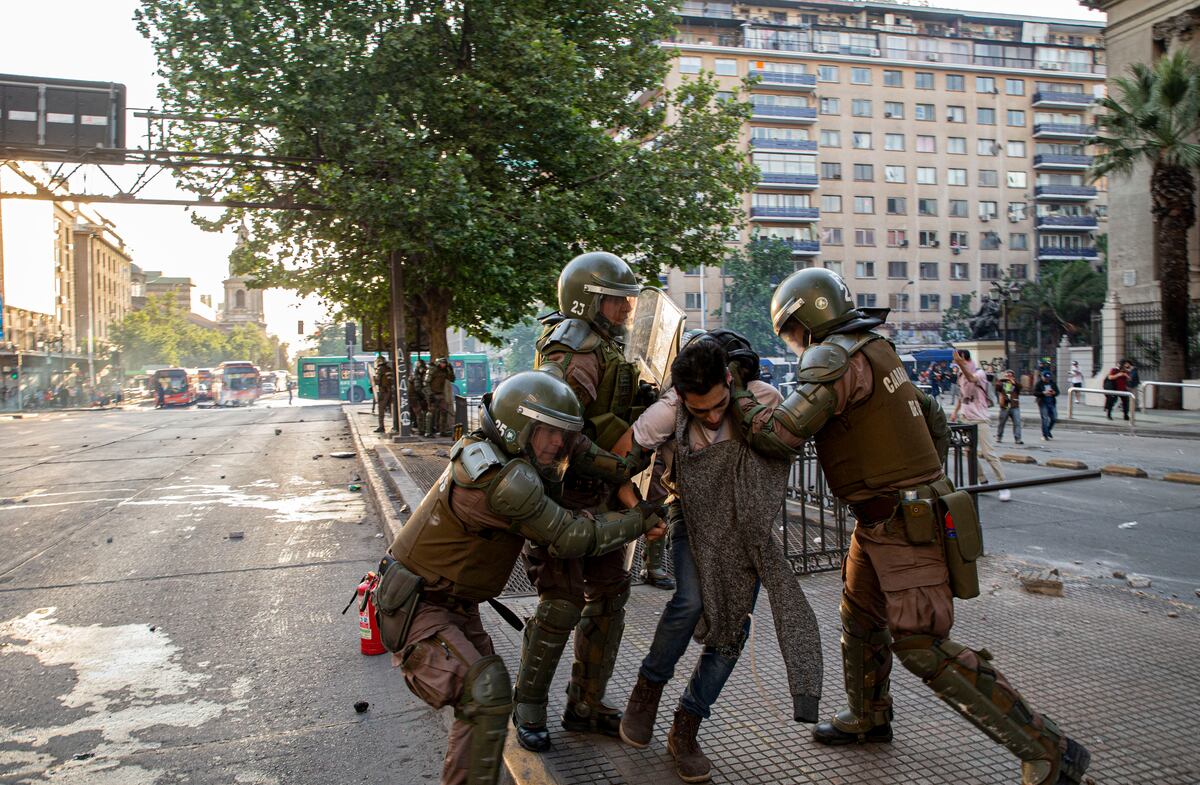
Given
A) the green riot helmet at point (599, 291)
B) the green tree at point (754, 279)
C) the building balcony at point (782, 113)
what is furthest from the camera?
the building balcony at point (782, 113)

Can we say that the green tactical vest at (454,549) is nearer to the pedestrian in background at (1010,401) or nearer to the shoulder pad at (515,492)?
the shoulder pad at (515,492)

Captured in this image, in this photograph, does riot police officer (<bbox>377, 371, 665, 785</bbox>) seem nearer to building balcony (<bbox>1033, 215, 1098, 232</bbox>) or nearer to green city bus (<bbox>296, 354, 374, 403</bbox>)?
green city bus (<bbox>296, 354, 374, 403</bbox>)

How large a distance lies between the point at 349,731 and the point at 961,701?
8.54 ft

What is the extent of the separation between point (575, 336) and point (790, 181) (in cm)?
6192

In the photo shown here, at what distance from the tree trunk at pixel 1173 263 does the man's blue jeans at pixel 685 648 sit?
27.3 metres

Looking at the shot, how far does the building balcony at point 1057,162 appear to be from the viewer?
222 feet

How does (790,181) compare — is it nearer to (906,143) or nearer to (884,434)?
(906,143)

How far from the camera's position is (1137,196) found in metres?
29.2

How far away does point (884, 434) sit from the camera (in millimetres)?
3088

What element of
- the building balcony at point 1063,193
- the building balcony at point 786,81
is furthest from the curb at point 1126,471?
the building balcony at point 1063,193

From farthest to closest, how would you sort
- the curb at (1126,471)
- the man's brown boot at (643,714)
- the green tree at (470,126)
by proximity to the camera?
1. the green tree at (470,126)
2. the curb at (1126,471)
3. the man's brown boot at (643,714)

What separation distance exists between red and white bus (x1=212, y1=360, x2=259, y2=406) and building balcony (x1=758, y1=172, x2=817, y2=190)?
3698 centimetres

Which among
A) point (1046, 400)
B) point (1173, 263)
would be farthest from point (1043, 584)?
point (1173, 263)

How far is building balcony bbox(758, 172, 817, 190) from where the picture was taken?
61938 mm
